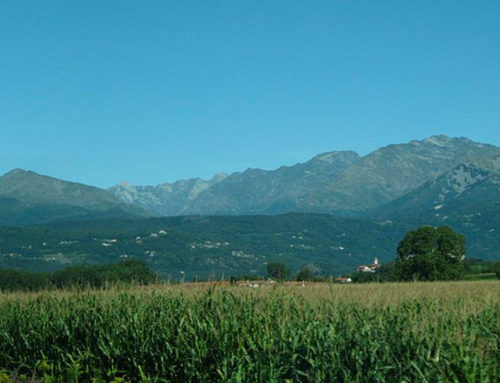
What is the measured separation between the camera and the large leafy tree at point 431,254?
6919 cm

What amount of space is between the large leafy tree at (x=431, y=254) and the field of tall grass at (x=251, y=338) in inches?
2120

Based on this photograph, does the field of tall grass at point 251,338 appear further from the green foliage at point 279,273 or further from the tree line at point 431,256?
the tree line at point 431,256

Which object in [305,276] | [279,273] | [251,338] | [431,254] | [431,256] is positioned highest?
[431,254]

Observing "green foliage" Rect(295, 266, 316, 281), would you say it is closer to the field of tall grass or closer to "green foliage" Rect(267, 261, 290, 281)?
"green foliage" Rect(267, 261, 290, 281)

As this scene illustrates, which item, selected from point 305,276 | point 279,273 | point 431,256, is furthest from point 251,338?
point 431,256

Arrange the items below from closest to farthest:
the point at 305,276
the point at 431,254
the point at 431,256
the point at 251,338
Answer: the point at 251,338
the point at 305,276
the point at 431,256
the point at 431,254

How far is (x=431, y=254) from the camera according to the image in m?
70.6

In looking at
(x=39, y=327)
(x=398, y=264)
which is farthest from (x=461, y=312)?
(x=398, y=264)

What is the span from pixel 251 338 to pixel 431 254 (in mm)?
61777

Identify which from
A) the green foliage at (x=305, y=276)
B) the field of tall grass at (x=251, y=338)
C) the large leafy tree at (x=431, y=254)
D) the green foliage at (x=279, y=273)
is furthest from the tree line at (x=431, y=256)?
the field of tall grass at (x=251, y=338)

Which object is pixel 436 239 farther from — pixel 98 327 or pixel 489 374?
pixel 489 374

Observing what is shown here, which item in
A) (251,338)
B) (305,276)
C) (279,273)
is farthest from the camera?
(305,276)

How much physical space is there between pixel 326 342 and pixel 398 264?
62735 millimetres

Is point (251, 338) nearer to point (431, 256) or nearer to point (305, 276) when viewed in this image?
point (305, 276)
